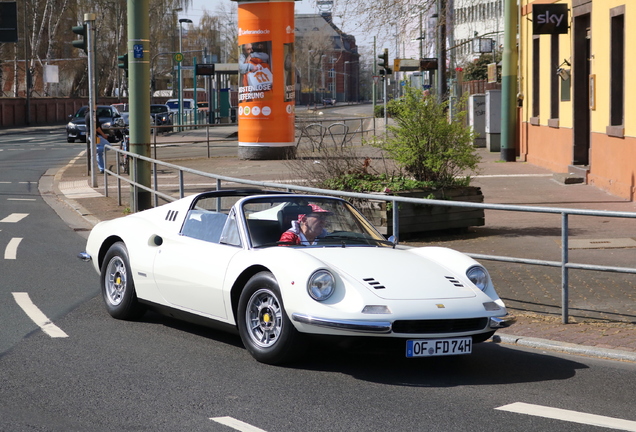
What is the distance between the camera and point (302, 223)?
720 centimetres

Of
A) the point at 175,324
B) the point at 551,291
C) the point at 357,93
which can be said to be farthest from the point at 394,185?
the point at 357,93

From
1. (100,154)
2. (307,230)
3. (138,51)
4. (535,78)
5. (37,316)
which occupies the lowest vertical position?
(37,316)

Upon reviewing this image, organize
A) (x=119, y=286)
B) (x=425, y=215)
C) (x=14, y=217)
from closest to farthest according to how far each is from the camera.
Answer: (x=119, y=286) < (x=425, y=215) < (x=14, y=217)

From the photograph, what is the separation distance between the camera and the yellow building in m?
17.5

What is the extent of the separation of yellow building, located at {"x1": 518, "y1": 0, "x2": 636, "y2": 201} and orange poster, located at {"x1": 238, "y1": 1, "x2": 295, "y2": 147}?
7008mm

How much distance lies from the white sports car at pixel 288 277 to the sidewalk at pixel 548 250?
0.63 meters

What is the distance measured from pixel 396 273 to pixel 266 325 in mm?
958

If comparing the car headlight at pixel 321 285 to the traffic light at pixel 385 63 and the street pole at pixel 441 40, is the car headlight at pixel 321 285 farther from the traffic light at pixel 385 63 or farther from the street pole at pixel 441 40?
the traffic light at pixel 385 63

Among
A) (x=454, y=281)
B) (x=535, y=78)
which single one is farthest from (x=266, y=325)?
(x=535, y=78)

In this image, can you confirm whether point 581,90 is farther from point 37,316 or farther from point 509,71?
point 37,316

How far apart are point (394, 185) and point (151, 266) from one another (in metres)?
5.41

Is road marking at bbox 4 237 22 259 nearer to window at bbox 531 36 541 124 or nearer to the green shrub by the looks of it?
the green shrub

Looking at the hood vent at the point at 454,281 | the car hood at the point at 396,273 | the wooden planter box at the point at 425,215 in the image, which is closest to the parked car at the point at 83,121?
the wooden planter box at the point at 425,215

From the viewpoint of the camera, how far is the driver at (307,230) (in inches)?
278
